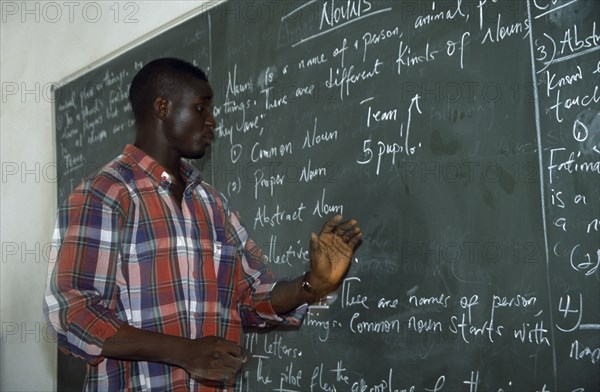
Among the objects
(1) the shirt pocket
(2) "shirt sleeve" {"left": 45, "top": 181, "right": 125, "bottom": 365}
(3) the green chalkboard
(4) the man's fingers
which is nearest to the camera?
(2) "shirt sleeve" {"left": 45, "top": 181, "right": 125, "bottom": 365}

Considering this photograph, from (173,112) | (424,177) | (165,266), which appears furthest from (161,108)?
(424,177)

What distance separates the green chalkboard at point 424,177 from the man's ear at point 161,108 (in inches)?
29.6

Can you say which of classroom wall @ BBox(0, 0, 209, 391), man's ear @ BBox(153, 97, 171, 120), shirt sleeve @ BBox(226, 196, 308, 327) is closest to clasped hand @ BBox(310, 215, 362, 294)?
shirt sleeve @ BBox(226, 196, 308, 327)

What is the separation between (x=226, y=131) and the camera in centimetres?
305

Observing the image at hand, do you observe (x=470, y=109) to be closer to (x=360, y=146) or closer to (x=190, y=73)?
(x=360, y=146)

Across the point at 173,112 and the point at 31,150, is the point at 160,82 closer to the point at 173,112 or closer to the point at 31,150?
the point at 173,112

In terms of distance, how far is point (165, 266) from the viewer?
1.84 meters

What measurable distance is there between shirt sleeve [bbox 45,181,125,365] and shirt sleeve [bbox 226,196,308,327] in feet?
1.18

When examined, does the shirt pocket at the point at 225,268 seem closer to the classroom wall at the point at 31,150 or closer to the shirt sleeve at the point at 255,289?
the shirt sleeve at the point at 255,289

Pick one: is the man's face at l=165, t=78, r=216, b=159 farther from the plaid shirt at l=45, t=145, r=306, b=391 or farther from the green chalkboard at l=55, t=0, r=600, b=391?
A: the green chalkboard at l=55, t=0, r=600, b=391

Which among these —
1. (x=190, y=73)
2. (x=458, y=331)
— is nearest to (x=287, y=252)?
(x=458, y=331)

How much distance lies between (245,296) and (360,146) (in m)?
0.73

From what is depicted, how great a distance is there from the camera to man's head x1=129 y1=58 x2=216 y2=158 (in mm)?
1994

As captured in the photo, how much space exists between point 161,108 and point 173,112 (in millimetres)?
33
